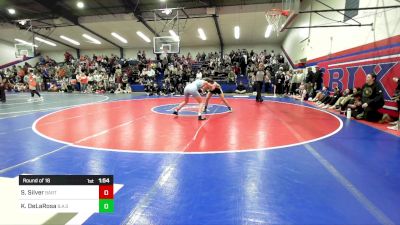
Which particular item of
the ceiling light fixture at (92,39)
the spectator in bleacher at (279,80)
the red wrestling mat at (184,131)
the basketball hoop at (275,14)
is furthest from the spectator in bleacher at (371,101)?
the ceiling light fixture at (92,39)

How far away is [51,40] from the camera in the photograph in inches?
1149

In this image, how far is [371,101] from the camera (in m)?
7.86

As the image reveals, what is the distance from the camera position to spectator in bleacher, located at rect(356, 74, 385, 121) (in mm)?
7816

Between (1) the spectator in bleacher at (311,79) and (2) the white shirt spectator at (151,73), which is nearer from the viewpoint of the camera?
(1) the spectator in bleacher at (311,79)

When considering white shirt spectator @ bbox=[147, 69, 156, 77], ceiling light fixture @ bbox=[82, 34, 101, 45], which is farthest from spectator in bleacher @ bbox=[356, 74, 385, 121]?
ceiling light fixture @ bbox=[82, 34, 101, 45]

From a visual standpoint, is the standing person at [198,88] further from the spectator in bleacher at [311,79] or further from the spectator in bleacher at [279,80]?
the spectator in bleacher at [279,80]

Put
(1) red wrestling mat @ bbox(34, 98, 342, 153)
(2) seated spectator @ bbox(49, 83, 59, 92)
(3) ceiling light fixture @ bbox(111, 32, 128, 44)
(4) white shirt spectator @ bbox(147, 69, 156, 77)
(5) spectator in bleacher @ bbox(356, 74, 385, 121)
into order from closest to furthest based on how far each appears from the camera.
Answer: (1) red wrestling mat @ bbox(34, 98, 342, 153)
(5) spectator in bleacher @ bbox(356, 74, 385, 121)
(4) white shirt spectator @ bbox(147, 69, 156, 77)
(2) seated spectator @ bbox(49, 83, 59, 92)
(3) ceiling light fixture @ bbox(111, 32, 128, 44)

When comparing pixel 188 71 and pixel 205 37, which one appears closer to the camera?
pixel 188 71

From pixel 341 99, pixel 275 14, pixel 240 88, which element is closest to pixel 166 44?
pixel 240 88

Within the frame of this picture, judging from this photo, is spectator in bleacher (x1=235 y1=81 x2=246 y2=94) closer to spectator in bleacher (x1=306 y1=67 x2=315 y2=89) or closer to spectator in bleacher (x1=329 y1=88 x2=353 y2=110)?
spectator in bleacher (x1=306 y1=67 x2=315 y2=89)

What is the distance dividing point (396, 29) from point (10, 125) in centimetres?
1228

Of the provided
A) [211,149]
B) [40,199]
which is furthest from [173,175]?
[40,199]

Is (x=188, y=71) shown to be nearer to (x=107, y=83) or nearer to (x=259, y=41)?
(x=107, y=83)

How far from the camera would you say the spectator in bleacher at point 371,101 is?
782cm
